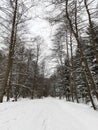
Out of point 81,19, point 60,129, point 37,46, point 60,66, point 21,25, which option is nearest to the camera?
point 60,129

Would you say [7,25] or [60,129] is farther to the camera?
[7,25]

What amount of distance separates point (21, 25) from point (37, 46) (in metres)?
19.3

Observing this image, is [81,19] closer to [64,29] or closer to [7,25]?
[64,29]

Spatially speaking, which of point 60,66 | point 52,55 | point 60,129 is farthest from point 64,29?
point 60,66

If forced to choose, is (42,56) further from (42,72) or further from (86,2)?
(86,2)

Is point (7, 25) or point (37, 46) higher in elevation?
point (37, 46)

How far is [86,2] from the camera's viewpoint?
40.1ft

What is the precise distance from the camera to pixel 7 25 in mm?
13516

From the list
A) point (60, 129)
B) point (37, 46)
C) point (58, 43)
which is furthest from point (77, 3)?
point (37, 46)

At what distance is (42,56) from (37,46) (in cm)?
236

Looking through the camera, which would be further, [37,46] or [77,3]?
[37,46]

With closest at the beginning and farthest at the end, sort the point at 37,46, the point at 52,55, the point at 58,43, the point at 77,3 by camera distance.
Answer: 1. the point at 77,3
2. the point at 58,43
3. the point at 52,55
4. the point at 37,46

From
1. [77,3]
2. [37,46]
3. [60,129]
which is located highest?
[37,46]

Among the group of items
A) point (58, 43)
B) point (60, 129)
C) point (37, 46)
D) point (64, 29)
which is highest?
point (37, 46)
